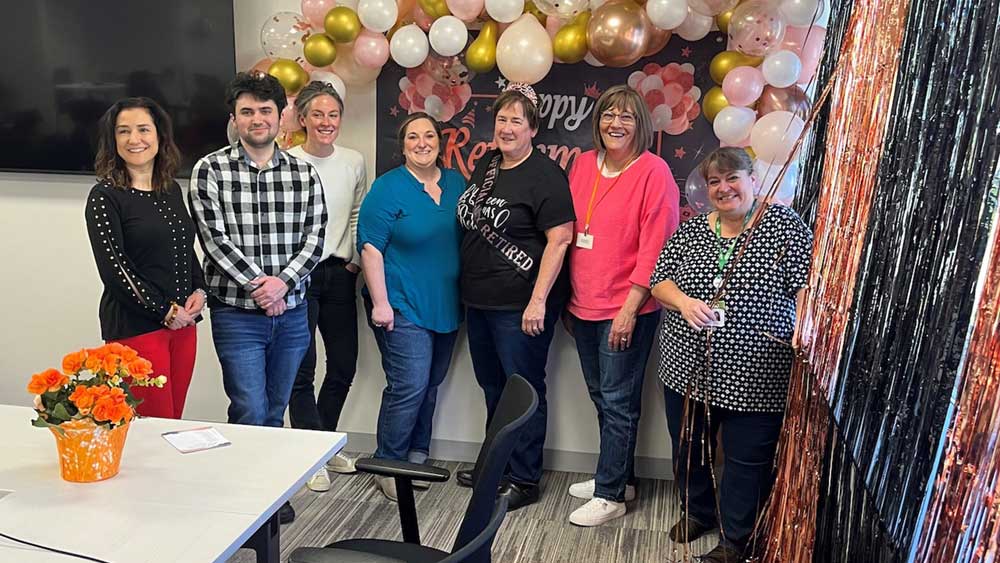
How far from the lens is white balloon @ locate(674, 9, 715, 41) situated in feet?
9.47

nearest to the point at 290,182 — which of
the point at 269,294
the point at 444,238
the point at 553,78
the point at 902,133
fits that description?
the point at 269,294

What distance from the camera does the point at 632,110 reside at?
110 inches

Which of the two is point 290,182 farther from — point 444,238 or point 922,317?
point 922,317

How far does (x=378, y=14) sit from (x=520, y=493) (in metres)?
1.86

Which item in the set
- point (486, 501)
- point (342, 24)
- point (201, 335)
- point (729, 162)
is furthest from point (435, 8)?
point (486, 501)

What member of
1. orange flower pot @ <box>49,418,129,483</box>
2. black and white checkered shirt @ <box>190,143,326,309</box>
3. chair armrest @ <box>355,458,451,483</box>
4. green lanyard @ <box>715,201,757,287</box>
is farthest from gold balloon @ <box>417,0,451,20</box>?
orange flower pot @ <box>49,418,129,483</box>

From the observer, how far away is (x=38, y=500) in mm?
1523

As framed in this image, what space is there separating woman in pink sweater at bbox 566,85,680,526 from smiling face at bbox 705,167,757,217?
1.22ft

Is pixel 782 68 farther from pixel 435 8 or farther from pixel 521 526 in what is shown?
pixel 521 526

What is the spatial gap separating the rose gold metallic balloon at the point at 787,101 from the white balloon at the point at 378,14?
136 cm

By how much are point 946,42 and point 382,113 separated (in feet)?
7.67

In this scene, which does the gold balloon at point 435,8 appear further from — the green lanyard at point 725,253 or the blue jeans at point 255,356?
the green lanyard at point 725,253

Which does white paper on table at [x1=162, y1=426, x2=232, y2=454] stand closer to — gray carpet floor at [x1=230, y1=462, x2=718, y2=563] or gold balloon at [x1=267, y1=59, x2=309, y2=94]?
gray carpet floor at [x1=230, y1=462, x2=718, y2=563]

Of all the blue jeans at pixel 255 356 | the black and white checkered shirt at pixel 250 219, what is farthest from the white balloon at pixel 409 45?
the blue jeans at pixel 255 356
